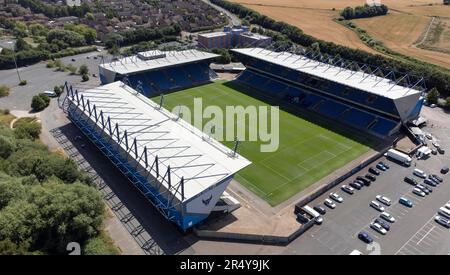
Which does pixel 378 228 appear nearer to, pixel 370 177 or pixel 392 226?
pixel 392 226

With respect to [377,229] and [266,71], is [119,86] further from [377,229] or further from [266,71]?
[377,229]

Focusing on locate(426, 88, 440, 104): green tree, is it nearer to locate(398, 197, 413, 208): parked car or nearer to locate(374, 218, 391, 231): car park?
locate(398, 197, 413, 208): parked car

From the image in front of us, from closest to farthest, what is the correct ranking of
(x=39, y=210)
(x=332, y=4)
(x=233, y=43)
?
(x=39, y=210)
(x=233, y=43)
(x=332, y=4)

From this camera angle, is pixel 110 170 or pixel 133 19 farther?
pixel 133 19

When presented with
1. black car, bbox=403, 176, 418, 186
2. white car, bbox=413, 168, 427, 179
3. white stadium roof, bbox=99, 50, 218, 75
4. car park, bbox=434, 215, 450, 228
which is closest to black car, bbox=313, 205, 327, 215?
car park, bbox=434, 215, 450, 228

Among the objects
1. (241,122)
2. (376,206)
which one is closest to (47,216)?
(376,206)

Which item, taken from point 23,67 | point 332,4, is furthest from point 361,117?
point 332,4

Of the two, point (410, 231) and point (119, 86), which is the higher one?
point (119, 86)

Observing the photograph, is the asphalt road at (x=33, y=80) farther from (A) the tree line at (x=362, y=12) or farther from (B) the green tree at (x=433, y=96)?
(A) the tree line at (x=362, y=12)
